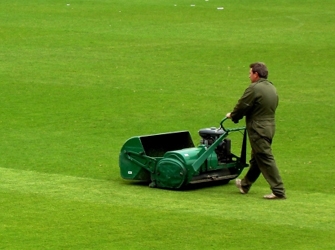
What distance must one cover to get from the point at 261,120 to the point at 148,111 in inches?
266

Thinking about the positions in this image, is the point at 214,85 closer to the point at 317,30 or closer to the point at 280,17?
the point at 317,30

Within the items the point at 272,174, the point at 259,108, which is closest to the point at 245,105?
the point at 259,108

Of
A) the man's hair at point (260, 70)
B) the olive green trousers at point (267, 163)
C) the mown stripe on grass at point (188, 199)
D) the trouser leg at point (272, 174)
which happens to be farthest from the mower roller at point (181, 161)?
the man's hair at point (260, 70)

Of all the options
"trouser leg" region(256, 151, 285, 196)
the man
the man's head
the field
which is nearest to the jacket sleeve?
the man

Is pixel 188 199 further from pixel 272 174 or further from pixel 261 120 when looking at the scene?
pixel 261 120

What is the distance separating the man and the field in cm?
34

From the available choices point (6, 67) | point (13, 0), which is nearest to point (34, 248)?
point (6, 67)

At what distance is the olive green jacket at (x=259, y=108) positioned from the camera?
1377 cm

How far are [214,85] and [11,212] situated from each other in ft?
35.4

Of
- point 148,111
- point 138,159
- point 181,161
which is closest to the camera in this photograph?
point 181,161

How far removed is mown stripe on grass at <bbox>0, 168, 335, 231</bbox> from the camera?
12734 millimetres

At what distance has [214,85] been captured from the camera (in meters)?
23.0

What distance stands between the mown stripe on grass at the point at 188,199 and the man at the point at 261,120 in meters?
0.33

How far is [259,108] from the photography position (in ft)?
45.3
